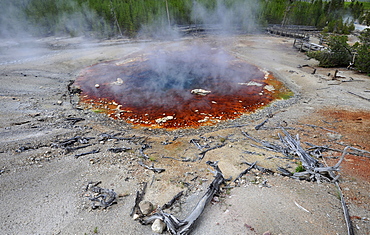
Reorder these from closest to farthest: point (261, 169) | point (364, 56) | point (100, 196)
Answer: point (100, 196)
point (261, 169)
point (364, 56)

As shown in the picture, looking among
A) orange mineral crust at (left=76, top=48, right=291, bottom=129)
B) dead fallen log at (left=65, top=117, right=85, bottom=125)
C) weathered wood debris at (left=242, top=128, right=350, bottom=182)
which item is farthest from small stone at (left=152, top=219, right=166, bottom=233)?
dead fallen log at (left=65, top=117, right=85, bottom=125)

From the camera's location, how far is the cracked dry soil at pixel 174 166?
4.79 m

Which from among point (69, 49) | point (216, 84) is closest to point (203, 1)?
point (69, 49)

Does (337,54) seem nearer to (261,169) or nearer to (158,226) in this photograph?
(261,169)

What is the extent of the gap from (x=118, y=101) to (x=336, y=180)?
15.0 meters

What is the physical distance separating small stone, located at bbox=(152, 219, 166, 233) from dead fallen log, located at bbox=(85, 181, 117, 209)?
5.71ft

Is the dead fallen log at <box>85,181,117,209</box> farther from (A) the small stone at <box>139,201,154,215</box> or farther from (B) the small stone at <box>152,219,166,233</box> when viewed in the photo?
(B) the small stone at <box>152,219,166,233</box>

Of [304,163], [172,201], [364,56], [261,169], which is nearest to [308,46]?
[364,56]

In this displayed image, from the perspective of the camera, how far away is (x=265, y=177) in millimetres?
6477

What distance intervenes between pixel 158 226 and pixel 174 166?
3323mm

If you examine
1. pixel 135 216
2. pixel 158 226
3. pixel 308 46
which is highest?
pixel 308 46

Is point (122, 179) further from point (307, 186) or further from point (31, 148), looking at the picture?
point (307, 186)

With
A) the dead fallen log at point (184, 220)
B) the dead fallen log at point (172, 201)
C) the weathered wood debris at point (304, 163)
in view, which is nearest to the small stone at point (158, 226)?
the dead fallen log at point (184, 220)

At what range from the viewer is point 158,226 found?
176 inches
